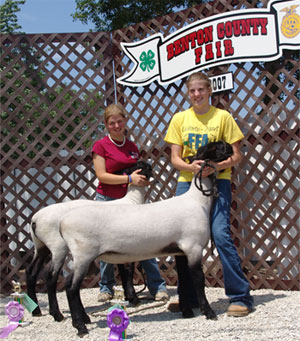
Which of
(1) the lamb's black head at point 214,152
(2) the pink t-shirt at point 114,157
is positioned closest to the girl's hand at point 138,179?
(2) the pink t-shirt at point 114,157

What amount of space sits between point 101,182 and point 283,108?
1.83 metres

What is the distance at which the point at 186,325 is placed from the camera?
3156 millimetres

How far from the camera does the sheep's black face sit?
3.19 meters

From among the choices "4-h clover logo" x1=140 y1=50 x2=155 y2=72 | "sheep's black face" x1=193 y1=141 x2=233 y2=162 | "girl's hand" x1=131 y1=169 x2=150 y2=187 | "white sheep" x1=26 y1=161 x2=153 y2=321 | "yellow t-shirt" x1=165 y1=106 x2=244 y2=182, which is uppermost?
"4-h clover logo" x1=140 y1=50 x2=155 y2=72

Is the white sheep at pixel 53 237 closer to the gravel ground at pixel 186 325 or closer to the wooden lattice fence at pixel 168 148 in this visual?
the gravel ground at pixel 186 325

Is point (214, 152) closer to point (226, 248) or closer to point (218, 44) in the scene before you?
point (226, 248)

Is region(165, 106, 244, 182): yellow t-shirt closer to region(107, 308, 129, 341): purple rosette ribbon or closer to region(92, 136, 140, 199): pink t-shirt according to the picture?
region(92, 136, 140, 199): pink t-shirt

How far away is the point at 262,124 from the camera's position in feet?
14.0

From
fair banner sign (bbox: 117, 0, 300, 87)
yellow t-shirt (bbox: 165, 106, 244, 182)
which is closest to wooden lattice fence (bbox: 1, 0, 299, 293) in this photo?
fair banner sign (bbox: 117, 0, 300, 87)

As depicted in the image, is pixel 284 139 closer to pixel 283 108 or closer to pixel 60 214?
pixel 283 108

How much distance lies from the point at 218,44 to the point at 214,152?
5.26ft

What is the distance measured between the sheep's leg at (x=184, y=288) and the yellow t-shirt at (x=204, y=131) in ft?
2.06

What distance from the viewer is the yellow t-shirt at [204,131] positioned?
10.9 ft

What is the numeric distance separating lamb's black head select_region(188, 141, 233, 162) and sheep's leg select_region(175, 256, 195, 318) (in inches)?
31.6
